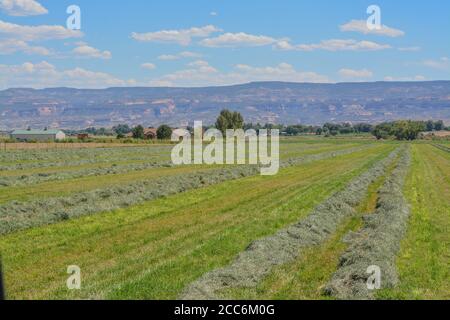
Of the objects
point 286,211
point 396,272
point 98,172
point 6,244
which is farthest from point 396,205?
point 98,172

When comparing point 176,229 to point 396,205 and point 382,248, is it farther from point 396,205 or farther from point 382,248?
point 396,205

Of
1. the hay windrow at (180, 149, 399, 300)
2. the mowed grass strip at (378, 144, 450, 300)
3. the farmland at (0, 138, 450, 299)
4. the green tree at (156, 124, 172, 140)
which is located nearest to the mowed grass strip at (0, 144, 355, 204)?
the farmland at (0, 138, 450, 299)

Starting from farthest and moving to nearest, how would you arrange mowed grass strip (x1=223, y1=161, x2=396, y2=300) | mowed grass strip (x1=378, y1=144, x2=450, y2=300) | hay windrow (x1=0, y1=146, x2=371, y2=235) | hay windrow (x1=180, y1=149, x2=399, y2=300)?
hay windrow (x1=0, y1=146, x2=371, y2=235) < mowed grass strip (x1=378, y1=144, x2=450, y2=300) < hay windrow (x1=180, y1=149, x2=399, y2=300) < mowed grass strip (x1=223, y1=161, x2=396, y2=300)

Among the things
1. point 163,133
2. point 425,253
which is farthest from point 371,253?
point 163,133

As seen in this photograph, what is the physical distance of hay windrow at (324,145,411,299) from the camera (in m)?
12.1

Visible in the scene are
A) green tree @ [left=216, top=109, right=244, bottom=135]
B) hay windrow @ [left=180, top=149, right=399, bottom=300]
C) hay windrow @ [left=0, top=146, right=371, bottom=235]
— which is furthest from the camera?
green tree @ [left=216, top=109, right=244, bottom=135]

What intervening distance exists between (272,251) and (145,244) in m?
3.99

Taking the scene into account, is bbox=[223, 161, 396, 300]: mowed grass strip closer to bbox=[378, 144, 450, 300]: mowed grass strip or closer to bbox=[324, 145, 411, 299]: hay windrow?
bbox=[324, 145, 411, 299]: hay windrow

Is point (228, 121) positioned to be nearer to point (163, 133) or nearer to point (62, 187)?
point (163, 133)

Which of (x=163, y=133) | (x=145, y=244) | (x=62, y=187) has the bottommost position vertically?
(x=163, y=133)

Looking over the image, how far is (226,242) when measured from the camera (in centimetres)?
1762

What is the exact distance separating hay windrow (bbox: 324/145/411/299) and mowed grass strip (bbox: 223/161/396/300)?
274mm

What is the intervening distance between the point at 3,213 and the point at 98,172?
23.9m
